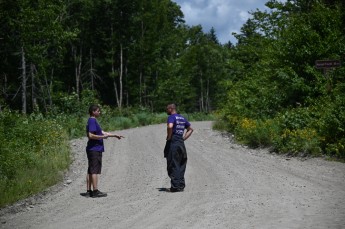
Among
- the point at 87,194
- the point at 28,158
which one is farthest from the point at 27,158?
the point at 87,194

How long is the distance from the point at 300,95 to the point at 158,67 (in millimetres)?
38036

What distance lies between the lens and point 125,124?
95.6 feet

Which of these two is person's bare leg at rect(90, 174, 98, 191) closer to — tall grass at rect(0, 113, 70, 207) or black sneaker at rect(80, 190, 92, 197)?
black sneaker at rect(80, 190, 92, 197)

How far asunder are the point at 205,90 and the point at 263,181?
68.5 m

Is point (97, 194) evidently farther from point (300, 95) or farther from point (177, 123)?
point (300, 95)

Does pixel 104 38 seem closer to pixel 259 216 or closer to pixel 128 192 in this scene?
pixel 128 192

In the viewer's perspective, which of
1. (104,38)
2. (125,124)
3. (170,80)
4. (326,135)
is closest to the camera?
(326,135)

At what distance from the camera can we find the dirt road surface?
6.88 metres

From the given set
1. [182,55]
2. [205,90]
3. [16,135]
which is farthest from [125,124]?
[205,90]

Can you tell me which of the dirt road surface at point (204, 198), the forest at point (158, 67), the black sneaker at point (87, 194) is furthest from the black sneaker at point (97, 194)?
the forest at point (158, 67)

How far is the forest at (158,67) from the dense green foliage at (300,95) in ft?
0.13

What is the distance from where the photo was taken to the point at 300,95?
17.8 meters

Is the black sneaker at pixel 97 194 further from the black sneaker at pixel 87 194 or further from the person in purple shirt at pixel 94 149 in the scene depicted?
the black sneaker at pixel 87 194

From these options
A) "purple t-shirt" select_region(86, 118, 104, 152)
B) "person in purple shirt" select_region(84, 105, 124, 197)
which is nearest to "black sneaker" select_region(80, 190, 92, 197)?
"person in purple shirt" select_region(84, 105, 124, 197)
